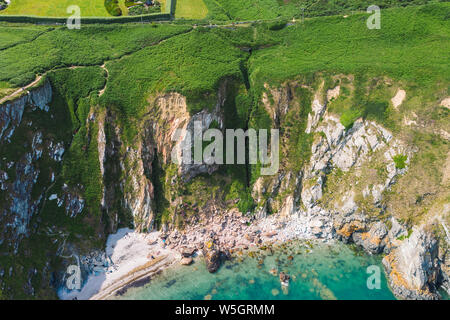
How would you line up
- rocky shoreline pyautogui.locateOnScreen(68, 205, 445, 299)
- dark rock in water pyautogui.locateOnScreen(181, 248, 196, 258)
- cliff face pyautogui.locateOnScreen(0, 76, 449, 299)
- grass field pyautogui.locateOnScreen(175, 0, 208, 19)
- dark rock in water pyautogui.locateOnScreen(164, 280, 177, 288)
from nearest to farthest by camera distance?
rocky shoreline pyautogui.locateOnScreen(68, 205, 445, 299) → cliff face pyautogui.locateOnScreen(0, 76, 449, 299) → dark rock in water pyautogui.locateOnScreen(164, 280, 177, 288) → dark rock in water pyautogui.locateOnScreen(181, 248, 196, 258) → grass field pyautogui.locateOnScreen(175, 0, 208, 19)

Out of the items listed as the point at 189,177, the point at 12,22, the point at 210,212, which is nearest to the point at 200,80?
the point at 189,177

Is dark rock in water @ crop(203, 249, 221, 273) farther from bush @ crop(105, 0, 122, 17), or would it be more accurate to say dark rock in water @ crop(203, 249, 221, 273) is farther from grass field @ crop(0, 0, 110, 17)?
grass field @ crop(0, 0, 110, 17)

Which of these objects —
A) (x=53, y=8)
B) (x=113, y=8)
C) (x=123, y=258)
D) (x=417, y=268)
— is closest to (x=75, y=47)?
(x=113, y=8)

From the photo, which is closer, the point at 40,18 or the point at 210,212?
→ the point at 210,212

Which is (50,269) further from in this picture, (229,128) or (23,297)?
(229,128)

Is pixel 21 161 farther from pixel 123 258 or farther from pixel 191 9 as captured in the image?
pixel 191 9

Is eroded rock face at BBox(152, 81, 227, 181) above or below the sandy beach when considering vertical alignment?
above

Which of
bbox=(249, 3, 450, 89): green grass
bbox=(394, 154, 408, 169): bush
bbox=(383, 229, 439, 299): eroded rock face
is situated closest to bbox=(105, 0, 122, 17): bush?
bbox=(249, 3, 450, 89): green grass
